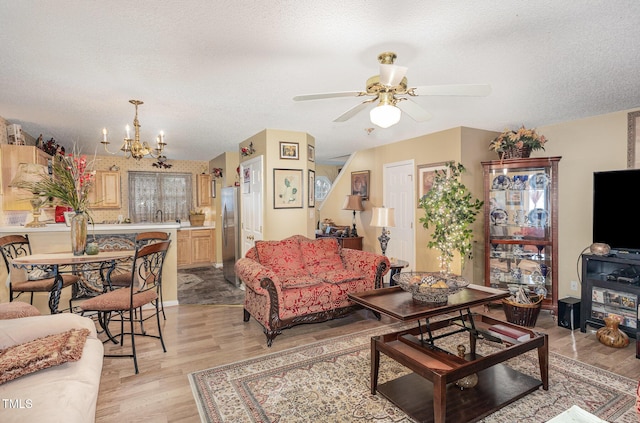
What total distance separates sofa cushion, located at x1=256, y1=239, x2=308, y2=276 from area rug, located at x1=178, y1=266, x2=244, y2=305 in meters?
1.11

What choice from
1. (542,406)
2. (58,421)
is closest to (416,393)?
(542,406)

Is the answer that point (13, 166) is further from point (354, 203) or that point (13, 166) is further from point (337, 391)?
point (354, 203)

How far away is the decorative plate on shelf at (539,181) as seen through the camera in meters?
4.06

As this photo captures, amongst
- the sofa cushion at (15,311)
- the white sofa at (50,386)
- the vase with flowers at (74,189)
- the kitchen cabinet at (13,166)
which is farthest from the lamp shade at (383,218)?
the kitchen cabinet at (13,166)

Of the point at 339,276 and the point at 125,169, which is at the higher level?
the point at 125,169

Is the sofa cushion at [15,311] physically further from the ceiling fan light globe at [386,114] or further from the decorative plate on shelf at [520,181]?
the decorative plate on shelf at [520,181]

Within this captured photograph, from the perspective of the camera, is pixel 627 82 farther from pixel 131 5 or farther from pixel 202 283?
pixel 202 283

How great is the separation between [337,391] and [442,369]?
844 mm

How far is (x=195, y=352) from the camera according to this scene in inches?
118

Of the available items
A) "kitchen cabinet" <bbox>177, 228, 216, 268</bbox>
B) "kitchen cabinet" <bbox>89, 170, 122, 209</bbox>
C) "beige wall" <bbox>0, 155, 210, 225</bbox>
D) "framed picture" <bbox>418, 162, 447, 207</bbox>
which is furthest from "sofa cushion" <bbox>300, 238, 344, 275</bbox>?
"kitchen cabinet" <bbox>89, 170, 122, 209</bbox>

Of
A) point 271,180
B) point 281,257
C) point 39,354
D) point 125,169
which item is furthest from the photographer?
point 125,169

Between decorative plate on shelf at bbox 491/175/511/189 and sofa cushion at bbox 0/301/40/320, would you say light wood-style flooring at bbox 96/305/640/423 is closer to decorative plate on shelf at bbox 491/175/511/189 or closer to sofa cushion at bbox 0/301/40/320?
sofa cushion at bbox 0/301/40/320

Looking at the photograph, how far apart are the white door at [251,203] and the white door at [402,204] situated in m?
2.32

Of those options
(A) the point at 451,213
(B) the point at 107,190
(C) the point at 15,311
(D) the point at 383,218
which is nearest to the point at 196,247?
(B) the point at 107,190
